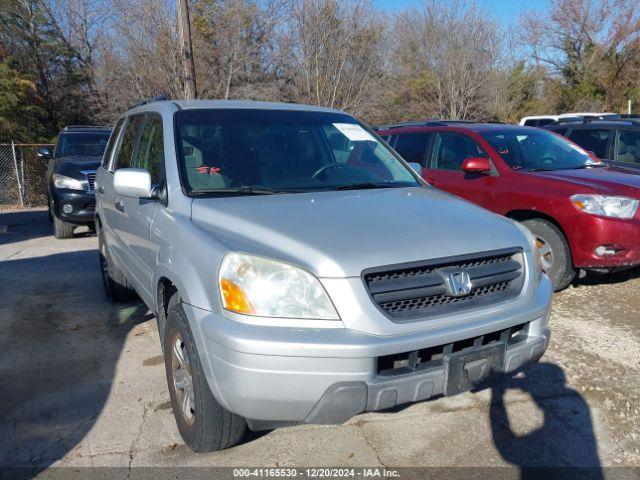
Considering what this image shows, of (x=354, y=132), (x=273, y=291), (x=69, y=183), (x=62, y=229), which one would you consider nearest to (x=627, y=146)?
(x=354, y=132)

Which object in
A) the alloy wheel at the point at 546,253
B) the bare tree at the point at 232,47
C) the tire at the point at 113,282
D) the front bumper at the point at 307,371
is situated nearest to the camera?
the front bumper at the point at 307,371

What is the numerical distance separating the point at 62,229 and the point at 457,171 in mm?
6501

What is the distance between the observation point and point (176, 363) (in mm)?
3072

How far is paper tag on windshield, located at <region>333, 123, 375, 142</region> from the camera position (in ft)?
13.6

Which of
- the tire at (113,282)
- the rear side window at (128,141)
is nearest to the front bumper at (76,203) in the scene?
the tire at (113,282)

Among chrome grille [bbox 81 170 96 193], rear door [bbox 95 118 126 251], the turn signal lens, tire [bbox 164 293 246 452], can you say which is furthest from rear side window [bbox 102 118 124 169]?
chrome grille [bbox 81 170 96 193]

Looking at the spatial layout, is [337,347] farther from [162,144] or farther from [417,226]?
[162,144]

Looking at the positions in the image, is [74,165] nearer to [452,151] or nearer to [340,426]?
[452,151]

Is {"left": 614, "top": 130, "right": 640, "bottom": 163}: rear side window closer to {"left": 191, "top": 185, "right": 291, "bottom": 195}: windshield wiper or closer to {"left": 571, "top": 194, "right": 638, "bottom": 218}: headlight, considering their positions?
{"left": 571, "top": 194, "right": 638, "bottom": 218}: headlight

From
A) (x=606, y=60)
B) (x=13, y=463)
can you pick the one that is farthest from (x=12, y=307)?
(x=606, y=60)

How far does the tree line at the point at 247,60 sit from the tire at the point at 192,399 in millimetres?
17490

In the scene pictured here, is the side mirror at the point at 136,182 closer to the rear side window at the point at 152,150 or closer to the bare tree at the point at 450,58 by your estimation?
the rear side window at the point at 152,150

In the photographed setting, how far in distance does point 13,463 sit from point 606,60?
34812 millimetres

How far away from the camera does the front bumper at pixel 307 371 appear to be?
7.66 ft
